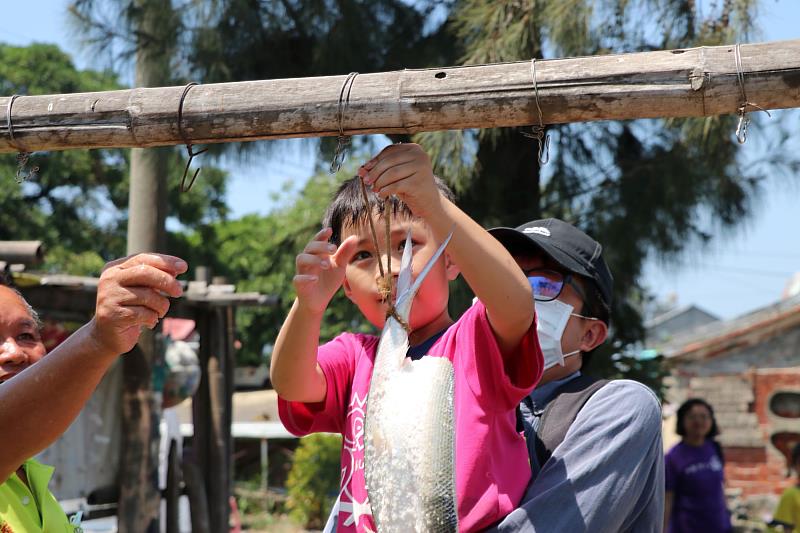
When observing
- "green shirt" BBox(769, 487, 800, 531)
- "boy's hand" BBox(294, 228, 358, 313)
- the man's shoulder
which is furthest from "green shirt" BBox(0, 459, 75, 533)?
"green shirt" BBox(769, 487, 800, 531)

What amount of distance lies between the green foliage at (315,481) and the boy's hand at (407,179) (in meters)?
12.0

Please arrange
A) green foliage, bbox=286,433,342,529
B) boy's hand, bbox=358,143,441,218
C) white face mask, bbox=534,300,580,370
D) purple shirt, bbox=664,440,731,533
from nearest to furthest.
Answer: boy's hand, bbox=358,143,441,218
white face mask, bbox=534,300,580,370
purple shirt, bbox=664,440,731,533
green foliage, bbox=286,433,342,529

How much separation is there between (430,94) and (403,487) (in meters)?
0.74

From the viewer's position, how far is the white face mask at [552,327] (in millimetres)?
2434

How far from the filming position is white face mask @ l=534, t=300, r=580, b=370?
95.8 inches

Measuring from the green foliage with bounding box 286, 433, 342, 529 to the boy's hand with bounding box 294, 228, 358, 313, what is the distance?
1177 cm

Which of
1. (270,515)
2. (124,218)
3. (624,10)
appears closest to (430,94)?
(624,10)

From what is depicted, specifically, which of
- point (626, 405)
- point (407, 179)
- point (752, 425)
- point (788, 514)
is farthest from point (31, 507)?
point (752, 425)

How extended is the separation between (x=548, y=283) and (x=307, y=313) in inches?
33.1

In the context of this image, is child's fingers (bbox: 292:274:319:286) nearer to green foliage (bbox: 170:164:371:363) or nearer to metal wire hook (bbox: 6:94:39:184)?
metal wire hook (bbox: 6:94:39:184)

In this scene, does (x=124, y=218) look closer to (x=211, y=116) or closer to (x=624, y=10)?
(x=624, y=10)

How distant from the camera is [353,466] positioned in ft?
6.55

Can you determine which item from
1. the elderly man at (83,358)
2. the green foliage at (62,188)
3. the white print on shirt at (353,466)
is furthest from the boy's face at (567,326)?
the green foliage at (62,188)

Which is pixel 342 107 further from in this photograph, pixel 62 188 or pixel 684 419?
pixel 62 188
